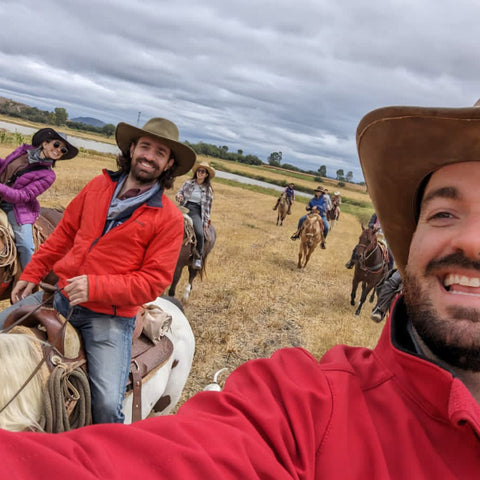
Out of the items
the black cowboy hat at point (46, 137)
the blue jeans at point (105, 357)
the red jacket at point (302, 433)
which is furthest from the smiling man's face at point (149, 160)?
the red jacket at point (302, 433)

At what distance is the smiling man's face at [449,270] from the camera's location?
959 mm

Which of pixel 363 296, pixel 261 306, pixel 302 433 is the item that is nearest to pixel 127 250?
pixel 302 433

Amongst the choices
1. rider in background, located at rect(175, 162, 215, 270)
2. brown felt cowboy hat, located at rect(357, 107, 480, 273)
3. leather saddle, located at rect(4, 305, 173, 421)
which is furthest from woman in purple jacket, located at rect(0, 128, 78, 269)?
brown felt cowboy hat, located at rect(357, 107, 480, 273)

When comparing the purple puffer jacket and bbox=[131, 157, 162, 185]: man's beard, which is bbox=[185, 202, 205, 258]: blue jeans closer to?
the purple puffer jacket

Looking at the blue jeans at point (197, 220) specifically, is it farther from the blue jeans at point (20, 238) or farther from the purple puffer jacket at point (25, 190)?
the blue jeans at point (20, 238)

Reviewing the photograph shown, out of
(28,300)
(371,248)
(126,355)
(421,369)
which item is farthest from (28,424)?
(371,248)

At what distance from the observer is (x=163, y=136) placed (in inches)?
101

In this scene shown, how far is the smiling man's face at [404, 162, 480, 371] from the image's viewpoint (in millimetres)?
959

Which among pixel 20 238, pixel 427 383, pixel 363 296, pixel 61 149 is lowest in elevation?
pixel 363 296

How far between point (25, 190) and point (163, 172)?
201 centimetres

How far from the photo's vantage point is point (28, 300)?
2439mm

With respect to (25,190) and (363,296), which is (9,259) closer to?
(25,190)

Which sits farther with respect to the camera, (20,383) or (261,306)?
(261,306)

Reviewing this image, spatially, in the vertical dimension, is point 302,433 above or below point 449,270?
below
